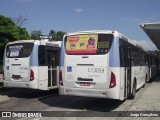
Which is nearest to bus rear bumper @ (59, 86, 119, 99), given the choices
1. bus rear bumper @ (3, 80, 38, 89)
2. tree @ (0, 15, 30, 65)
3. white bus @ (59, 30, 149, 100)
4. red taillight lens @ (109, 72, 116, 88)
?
white bus @ (59, 30, 149, 100)

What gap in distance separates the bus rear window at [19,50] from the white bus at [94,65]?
3.32m

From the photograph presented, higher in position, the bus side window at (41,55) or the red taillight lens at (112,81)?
the bus side window at (41,55)

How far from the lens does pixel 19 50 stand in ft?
51.5

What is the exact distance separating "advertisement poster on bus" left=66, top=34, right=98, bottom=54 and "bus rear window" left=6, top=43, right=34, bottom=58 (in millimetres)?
3429

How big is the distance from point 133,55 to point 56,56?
422 centimetres

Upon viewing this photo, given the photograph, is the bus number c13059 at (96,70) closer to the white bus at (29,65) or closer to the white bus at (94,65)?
the white bus at (94,65)

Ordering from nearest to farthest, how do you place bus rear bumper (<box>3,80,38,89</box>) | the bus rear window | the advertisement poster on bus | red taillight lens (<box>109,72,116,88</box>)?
red taillight lens (<box>109,72,116,88</box>), the advertisement poster on bus, bus rear bumper (<box>3,80,38,89</box>), the bus rear window

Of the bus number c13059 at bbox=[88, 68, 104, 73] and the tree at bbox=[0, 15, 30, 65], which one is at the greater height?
the tree at bbox=[0, 15, 30, 65]

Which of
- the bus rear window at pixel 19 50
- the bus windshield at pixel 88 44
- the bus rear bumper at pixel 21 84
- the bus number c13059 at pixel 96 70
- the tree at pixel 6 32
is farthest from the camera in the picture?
the tree at pixel 6 32

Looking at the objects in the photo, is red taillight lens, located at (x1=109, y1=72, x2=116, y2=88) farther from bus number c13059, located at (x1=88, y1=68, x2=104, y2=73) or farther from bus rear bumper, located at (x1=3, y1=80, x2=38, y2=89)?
bus rear bumper, located at (x1=3, y1=80, x2=38, y2=89)

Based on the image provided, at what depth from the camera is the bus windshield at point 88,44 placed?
1181cm

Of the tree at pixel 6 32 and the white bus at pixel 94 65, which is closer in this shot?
the white bus at pixel 94 65

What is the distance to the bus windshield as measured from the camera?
465 inches

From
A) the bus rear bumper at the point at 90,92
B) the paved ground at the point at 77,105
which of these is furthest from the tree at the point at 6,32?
the bus rear bumper at the point at 90,92
